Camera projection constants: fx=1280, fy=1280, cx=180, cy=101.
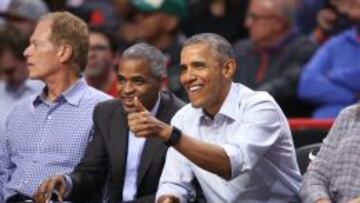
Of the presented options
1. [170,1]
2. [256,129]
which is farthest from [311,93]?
[256,129]

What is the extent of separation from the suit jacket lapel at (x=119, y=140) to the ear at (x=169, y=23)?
3036mm

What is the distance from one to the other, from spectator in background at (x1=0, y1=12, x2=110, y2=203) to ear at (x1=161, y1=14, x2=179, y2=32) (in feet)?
8.78

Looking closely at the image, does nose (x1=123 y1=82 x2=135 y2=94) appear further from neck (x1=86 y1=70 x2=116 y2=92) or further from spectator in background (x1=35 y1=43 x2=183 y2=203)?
neck (x1=86 y1=70 x2=116 y2=92)

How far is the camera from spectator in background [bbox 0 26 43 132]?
805 cm

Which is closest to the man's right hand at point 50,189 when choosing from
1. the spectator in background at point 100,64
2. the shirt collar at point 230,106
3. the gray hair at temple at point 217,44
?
the shirt collar at point 230,106

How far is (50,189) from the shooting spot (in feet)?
18.5

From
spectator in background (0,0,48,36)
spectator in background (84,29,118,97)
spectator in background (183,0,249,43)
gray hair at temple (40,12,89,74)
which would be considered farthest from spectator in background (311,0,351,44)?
gray hair at temple (40,12,89,74)

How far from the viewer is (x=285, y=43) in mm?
8633

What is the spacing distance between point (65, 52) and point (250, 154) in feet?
4.35

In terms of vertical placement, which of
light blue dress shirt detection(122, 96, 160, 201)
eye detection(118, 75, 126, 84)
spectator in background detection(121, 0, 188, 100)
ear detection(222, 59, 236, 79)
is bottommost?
spectator in background detection(121, 0, 188, 100)

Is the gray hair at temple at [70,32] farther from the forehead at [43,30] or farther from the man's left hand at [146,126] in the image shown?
the man's left hand at [146,126]

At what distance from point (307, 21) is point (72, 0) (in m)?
2.11

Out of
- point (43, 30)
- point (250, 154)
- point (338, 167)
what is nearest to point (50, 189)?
point (250, 154)

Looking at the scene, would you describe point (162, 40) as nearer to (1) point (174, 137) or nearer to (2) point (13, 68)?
(2) point (13, 68)
